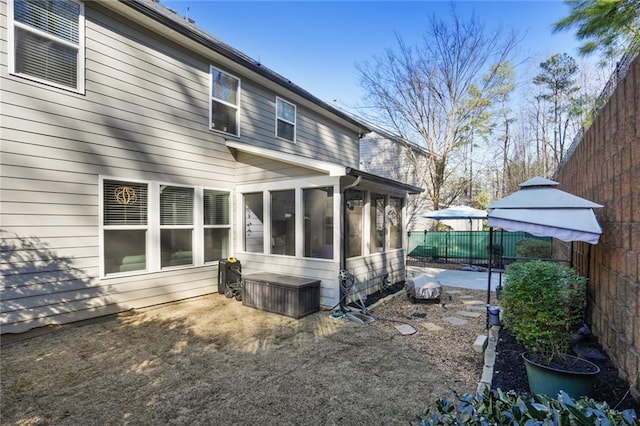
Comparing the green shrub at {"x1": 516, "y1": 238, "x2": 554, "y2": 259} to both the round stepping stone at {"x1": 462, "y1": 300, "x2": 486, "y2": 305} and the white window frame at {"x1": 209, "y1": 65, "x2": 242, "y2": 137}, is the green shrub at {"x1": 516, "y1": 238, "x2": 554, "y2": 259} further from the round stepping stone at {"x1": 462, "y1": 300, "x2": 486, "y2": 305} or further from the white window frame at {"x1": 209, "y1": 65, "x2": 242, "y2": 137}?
the white window frame at {"x1": 209, "y1": 65, "x2": 242, "y2": 137}

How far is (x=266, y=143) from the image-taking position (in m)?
8.12

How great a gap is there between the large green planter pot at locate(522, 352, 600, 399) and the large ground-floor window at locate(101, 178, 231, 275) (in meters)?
5.71

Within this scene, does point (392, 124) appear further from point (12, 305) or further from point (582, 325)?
point (12, 305)

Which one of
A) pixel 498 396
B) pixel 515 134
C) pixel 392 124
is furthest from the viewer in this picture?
pixel 515 134

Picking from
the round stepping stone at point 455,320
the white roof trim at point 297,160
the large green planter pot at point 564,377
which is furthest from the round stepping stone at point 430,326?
the white roof trim at point 297,160

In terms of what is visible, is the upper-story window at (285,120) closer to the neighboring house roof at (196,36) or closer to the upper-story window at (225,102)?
the neighboring house roof at (196,36)

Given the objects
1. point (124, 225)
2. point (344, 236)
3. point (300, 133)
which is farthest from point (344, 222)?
point (300, 133)

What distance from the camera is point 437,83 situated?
14.0 meters

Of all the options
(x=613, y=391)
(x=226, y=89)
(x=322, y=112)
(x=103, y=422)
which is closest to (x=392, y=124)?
(x=322, y=112)

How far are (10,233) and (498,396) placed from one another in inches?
223

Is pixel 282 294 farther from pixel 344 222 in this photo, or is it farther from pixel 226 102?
pixel 226 102

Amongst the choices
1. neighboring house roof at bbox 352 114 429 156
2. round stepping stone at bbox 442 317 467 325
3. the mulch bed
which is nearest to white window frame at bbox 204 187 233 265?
round stepping stone at bbox 442 317 467 325

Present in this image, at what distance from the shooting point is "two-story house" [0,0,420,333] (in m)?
4.38

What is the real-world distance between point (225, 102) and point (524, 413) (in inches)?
286
